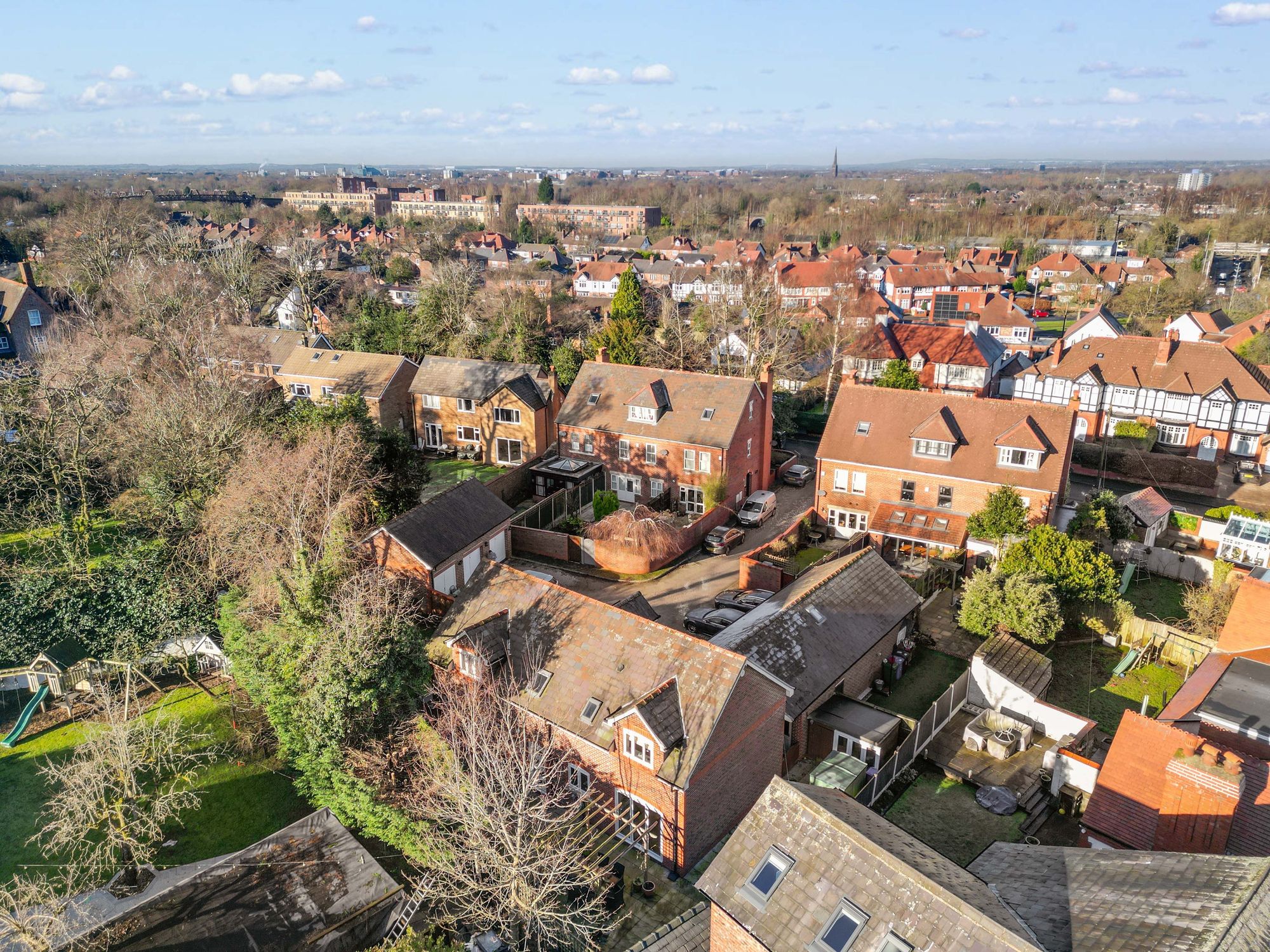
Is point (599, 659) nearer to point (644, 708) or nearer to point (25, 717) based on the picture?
point (644, 708)

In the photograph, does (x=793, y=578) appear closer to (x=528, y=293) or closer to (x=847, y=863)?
(x=847, y=863)

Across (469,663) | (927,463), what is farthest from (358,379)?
(927,463)

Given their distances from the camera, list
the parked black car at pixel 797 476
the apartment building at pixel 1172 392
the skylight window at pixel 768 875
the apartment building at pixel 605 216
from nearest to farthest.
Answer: the skylight window at pixel 768 875
the parked black car at pixel 797 476
the apartment building at pixel 1172 392
the apartment building at pixel 605 216

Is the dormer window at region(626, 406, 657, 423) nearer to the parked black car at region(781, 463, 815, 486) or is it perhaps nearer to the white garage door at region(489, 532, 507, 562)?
the parked black car at region(781, 463, 815, 486)

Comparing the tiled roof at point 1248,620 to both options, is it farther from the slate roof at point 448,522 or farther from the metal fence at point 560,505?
the slate roof at point 448,522

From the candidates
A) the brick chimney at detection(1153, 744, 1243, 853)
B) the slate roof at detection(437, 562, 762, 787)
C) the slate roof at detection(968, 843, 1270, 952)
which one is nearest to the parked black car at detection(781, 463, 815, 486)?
the slate roof at detection(437, 562, 762, 787)

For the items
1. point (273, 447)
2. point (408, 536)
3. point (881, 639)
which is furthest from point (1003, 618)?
point (273, 447)

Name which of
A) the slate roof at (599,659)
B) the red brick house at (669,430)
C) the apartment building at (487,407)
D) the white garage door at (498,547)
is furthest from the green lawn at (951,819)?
the apartment building at (487,407)
